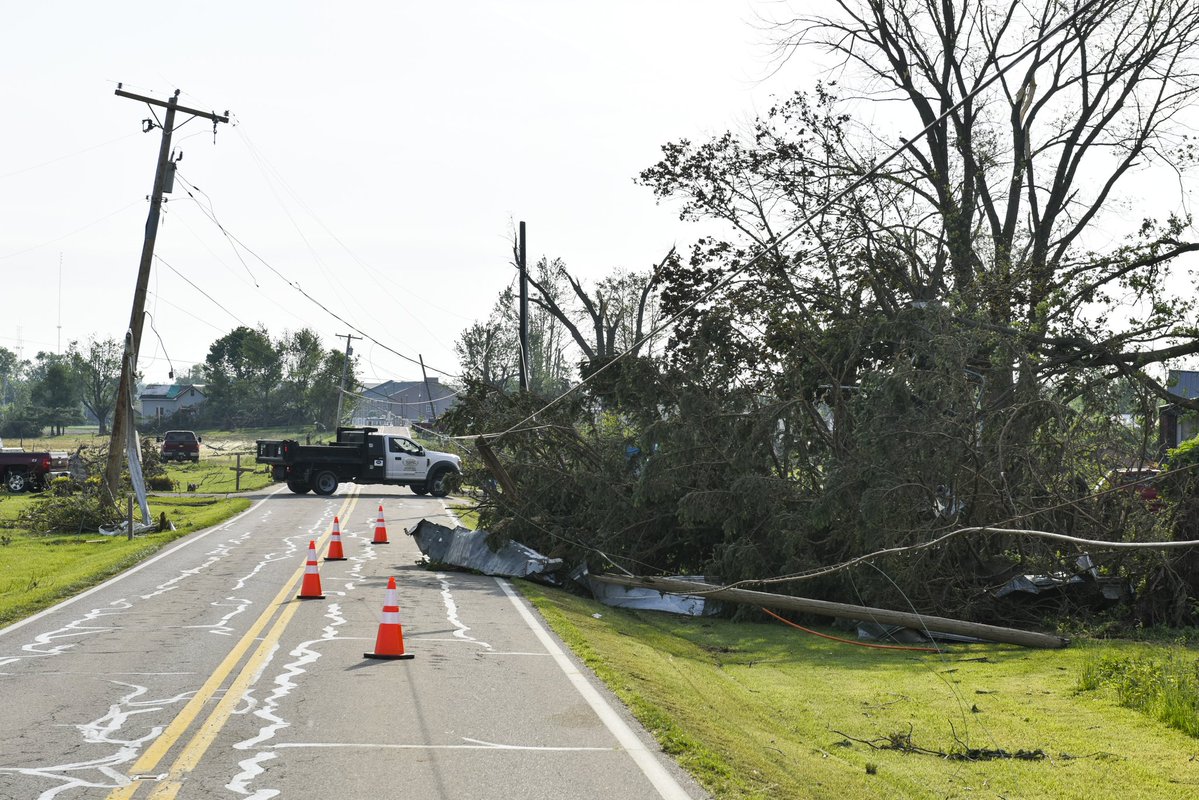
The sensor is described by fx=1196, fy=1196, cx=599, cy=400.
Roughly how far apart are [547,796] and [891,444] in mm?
10381

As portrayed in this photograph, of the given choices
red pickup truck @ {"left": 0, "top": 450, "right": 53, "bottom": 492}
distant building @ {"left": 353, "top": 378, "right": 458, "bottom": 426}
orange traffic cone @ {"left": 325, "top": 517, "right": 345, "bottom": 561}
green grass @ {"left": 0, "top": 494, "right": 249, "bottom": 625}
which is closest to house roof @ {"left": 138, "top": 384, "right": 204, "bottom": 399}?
distant building @ {"left": 353, "top": 378, "right": 458, "bottom": 426}

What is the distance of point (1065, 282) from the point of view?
18938 mm

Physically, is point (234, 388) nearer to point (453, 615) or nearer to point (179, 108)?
point (179, 108)

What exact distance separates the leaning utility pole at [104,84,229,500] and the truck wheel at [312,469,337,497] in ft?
33.2

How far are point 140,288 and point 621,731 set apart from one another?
2498 cm

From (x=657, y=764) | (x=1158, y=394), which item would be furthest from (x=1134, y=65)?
(x=657, y=764)

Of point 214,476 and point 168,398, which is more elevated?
point 168,398

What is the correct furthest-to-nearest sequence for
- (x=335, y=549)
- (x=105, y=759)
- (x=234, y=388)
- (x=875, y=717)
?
(x=234, y=388)
(x=335, y=549)
(x=875, y=717)
(x=105, y=759)

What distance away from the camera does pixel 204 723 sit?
7.80 metres

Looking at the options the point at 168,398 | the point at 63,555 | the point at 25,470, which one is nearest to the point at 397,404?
the point at 168,398

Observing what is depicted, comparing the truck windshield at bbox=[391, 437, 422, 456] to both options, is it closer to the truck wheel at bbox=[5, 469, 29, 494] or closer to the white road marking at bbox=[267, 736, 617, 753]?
the truck wheel at bbox=[5, 469, 29, 494]

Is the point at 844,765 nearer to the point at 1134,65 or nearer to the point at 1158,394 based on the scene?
the point at 1158,394

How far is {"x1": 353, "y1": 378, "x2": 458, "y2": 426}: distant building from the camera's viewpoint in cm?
10588

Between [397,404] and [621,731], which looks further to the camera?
[397,404]
